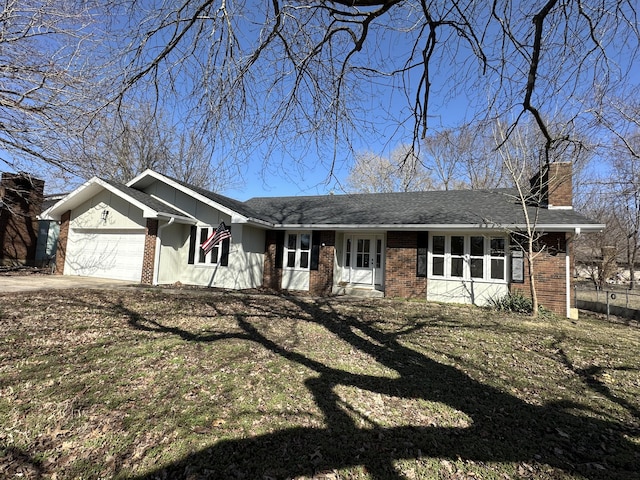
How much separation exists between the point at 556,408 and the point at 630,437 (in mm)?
742

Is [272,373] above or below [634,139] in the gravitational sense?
below

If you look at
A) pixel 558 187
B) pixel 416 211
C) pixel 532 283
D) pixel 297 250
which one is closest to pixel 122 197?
pixel 297 250

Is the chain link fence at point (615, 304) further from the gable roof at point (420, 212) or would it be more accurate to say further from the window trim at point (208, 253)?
the window trim at point (208, 253)

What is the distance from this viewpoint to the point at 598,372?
5.85 meters

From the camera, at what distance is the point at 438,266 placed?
12.3m

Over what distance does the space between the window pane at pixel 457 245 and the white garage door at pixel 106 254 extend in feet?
41.3

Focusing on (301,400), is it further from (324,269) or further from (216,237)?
(216,237)

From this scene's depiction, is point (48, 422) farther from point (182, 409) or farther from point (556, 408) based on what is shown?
point (556, 408)

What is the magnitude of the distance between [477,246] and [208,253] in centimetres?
1061

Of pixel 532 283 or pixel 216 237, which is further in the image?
pixel 216 237

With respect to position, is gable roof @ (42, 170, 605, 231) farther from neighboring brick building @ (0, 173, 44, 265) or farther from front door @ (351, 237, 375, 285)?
neighboring brick building @ (0, 173, 44, 265)

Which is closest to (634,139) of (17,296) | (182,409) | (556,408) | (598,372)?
(598,372)

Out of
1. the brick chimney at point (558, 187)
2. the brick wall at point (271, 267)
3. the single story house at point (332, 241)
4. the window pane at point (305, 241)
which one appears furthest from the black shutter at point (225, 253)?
the brick chimney at point (558, 187)

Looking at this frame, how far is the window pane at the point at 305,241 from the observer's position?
14266 millimetres
